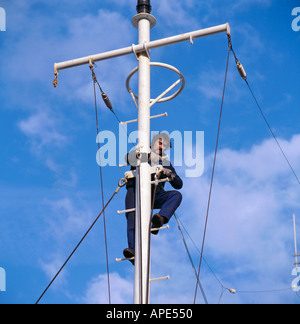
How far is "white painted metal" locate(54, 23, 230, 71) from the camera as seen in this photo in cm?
1544

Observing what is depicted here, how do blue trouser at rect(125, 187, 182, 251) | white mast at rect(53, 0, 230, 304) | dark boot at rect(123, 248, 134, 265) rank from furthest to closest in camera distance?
blue trouser at rect(125, 187, 182, 251) → dark boot at rect(123, 248, 134, 265) → white mast at rect(53, 0, 230, 304)

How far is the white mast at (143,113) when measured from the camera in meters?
13.7

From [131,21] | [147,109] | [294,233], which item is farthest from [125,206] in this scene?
[294,233]

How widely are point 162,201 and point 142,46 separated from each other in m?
3.67

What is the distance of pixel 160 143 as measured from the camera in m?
15.4

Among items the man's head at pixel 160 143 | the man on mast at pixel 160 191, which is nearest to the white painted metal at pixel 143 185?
the man on mast at pixel 160 191

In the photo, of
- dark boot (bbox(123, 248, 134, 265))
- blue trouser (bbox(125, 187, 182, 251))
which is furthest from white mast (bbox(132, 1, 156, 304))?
blue trouser (bbox(125, 187, 182, 251))

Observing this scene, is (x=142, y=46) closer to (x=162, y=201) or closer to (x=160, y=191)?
(x=160, y=191)

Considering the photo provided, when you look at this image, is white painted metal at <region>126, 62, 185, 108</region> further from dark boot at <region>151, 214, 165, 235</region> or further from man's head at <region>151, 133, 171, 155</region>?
dark boot at <region>151, 214, 165, 235</region>

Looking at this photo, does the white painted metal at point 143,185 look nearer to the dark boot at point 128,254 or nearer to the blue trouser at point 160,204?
the dark boot at point 128,254

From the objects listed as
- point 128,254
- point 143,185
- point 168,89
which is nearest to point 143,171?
point 143,185

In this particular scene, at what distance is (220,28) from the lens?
15.4m
